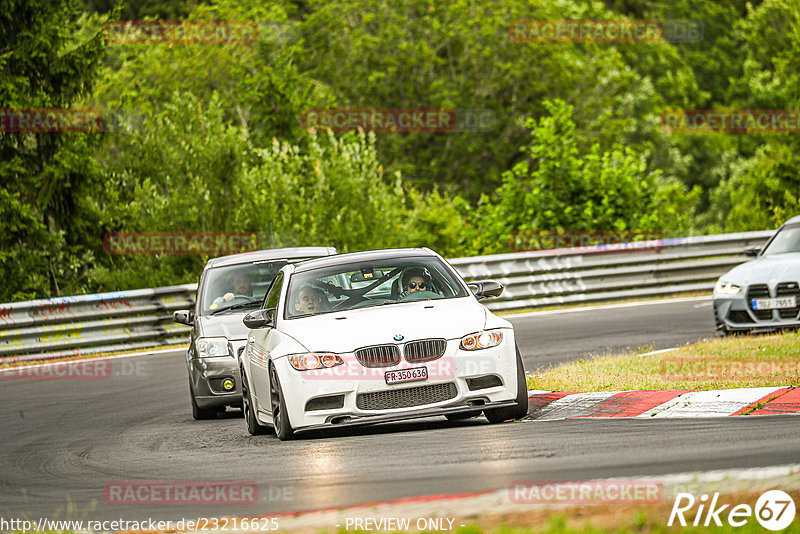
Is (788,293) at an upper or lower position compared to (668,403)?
lower

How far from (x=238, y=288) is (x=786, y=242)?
23.6 ft

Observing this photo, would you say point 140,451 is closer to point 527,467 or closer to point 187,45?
point 527,467

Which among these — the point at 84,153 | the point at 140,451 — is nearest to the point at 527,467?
the point at 140,451

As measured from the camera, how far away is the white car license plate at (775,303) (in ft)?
49.7

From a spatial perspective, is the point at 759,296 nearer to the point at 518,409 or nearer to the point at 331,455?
the point at 518,409

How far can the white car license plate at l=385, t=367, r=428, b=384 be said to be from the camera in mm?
9594

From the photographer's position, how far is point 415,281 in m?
11.0

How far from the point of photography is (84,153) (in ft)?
92.5

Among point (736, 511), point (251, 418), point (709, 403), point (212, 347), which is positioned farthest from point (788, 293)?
point (736, 511)

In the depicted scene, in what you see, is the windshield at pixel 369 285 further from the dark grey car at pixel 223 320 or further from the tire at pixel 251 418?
the dark grey car at pixel 223 320

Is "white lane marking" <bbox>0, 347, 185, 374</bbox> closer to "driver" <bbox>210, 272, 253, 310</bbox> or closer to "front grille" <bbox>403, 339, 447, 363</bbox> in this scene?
"driver" <bbox>210, 272, 253, 310</bbox>

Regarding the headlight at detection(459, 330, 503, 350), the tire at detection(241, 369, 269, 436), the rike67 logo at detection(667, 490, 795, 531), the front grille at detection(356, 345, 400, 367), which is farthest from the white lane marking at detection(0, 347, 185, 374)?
the rike67 logo at detection(667, 490, 795, 531)

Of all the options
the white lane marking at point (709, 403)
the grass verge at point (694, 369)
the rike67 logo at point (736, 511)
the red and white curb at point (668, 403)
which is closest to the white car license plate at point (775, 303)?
the grass verge at point (694, 369)

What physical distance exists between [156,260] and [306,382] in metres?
18.4
